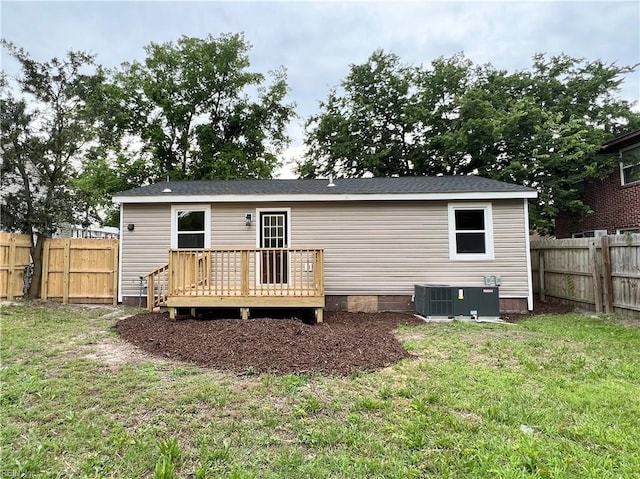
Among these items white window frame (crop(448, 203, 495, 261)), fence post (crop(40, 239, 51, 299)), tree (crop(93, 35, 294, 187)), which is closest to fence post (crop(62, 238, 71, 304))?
fence post (crop(40, 239, 51, 299))

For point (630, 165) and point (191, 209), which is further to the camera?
point (630, 165)

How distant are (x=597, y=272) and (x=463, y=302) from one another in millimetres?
3005

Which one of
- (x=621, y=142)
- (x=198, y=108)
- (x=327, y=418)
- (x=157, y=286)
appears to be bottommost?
(x=327, y=418)

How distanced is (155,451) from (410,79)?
18.7 meters

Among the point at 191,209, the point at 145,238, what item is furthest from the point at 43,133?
the point at 191,209

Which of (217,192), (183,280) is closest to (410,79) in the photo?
(217,192)

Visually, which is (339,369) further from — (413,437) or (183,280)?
(183,280)

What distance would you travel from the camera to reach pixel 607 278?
7.21 meters

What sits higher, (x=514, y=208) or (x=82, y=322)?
(x=514, y=208)

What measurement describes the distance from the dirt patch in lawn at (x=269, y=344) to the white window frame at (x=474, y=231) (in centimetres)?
290

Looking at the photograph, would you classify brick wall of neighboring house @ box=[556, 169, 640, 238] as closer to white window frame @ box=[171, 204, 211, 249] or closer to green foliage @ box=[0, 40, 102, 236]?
white window frame @ box=[171, 204, 211, 249]

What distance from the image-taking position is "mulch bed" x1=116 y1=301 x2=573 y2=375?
13.1 ft

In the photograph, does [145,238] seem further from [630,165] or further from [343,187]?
[630,165]

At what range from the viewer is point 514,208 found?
26.5 feet
